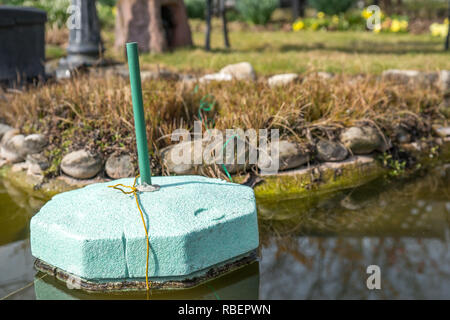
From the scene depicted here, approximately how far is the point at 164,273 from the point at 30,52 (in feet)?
15.2

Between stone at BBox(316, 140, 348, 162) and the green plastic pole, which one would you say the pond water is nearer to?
stone at BBox(316, 140, 348, 162)

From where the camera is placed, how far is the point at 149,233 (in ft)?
8.70

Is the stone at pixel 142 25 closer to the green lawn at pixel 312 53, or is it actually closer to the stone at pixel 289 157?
the green lawn at pixel 312 53

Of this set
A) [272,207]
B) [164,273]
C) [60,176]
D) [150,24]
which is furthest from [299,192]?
[150,24]

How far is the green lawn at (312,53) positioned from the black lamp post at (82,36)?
0.84 meters

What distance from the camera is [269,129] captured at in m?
4.40

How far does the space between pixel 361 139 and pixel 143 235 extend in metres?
2.54

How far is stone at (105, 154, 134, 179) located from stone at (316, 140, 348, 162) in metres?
1.65

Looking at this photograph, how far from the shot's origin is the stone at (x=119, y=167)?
4207mm

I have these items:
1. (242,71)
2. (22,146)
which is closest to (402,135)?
(242,71)

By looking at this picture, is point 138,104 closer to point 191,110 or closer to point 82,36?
point 191,110

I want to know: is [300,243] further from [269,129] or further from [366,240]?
[269,129]

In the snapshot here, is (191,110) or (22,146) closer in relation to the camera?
(22,146)

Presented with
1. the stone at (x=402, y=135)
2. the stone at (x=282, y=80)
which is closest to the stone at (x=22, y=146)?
the stone at (x=282, y=80)
